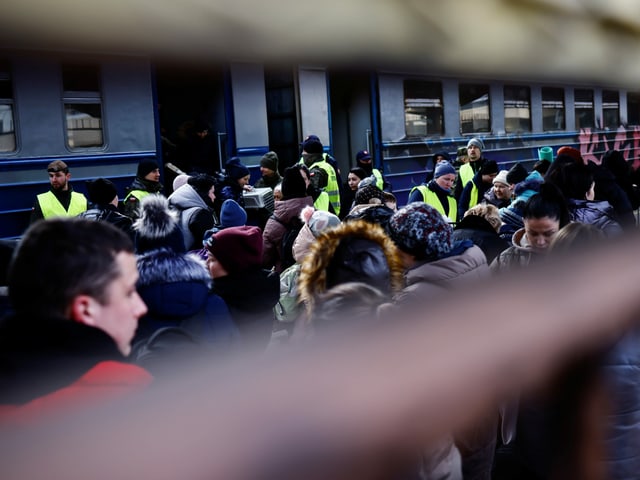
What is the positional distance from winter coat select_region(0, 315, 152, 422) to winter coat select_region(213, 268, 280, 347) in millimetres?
1346

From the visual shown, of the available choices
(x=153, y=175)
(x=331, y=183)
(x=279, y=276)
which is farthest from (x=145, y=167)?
(x=331, y=183)

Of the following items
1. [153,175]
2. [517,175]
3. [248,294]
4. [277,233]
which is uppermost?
[153,175]

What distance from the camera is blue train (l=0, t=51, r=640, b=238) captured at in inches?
34.4

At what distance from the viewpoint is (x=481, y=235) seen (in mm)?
2752

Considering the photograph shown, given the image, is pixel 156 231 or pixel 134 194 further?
pixel 134 194

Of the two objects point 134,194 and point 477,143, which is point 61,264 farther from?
point 477,143

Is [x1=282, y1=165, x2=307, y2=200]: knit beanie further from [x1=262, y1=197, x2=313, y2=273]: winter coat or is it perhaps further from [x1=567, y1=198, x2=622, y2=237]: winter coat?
[x1=567, y1=198, x2=622, y2=237]: winter coat

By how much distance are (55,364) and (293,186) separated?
279 cm

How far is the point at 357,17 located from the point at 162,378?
0.48 m

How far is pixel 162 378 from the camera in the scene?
0.30m

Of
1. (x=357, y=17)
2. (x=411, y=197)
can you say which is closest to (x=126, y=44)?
(x=357, y=17)

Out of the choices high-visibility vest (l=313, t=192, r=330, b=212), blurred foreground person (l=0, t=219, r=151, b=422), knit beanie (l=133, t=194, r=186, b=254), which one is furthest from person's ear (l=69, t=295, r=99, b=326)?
high-visibility vest (l=313, t=192, r=330, b=212)

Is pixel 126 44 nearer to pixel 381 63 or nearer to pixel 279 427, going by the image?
pixel 381 63

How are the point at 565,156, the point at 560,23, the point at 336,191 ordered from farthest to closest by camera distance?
the point at 336,191, the point at 565,156, the point at 560,23
